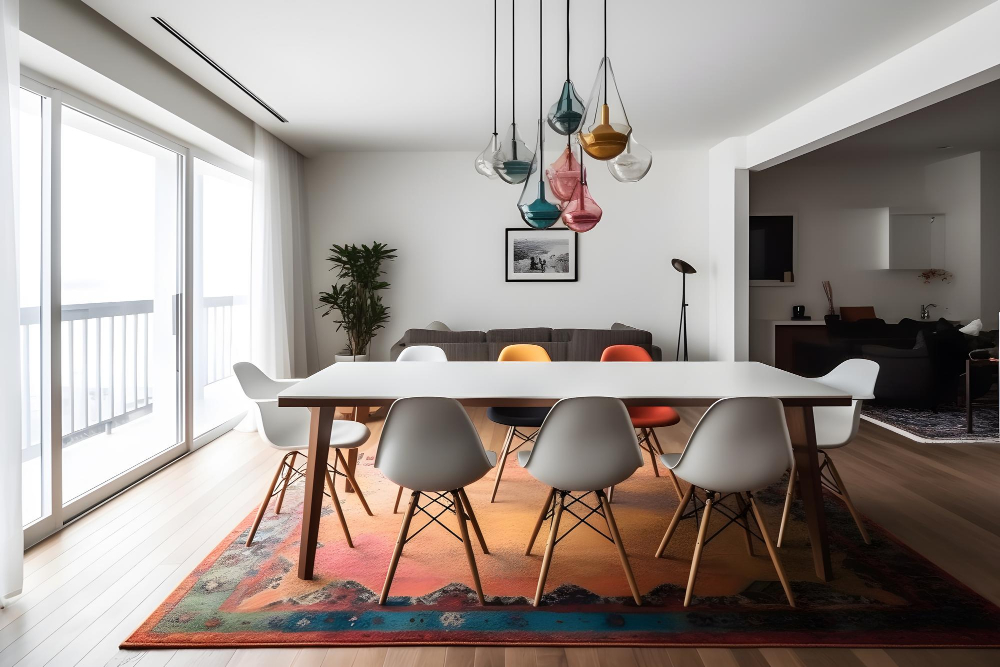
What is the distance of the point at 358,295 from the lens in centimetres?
710

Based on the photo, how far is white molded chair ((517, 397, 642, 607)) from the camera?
231 centimetres

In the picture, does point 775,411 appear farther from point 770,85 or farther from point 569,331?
point 569,331

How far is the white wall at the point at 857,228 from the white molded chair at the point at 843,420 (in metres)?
4.92

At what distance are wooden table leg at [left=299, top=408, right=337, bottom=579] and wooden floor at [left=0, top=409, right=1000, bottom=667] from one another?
520 millimetres

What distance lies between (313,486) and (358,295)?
4643 millimetres

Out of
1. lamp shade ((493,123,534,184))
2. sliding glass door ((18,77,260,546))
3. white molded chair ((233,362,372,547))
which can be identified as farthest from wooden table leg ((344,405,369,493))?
lamp shade ((493,123,534,184))

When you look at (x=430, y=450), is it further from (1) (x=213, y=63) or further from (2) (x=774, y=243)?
(2) (x=774, y=243)

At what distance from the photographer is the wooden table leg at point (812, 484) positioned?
260 cm

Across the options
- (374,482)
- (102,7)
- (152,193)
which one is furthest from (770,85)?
(152,193)

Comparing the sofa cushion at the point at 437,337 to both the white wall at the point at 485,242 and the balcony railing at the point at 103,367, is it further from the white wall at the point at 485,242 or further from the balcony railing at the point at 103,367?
the balcony railing at the point at 103,367

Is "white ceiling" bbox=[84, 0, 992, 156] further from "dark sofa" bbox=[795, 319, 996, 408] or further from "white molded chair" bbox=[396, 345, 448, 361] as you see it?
"dark sofa" bbox=[795, 319, 996, 408]

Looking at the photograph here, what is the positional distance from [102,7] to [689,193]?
5834 millimetres

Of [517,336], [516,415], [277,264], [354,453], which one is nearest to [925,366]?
[517,336]

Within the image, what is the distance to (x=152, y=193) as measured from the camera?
4.70 metres
